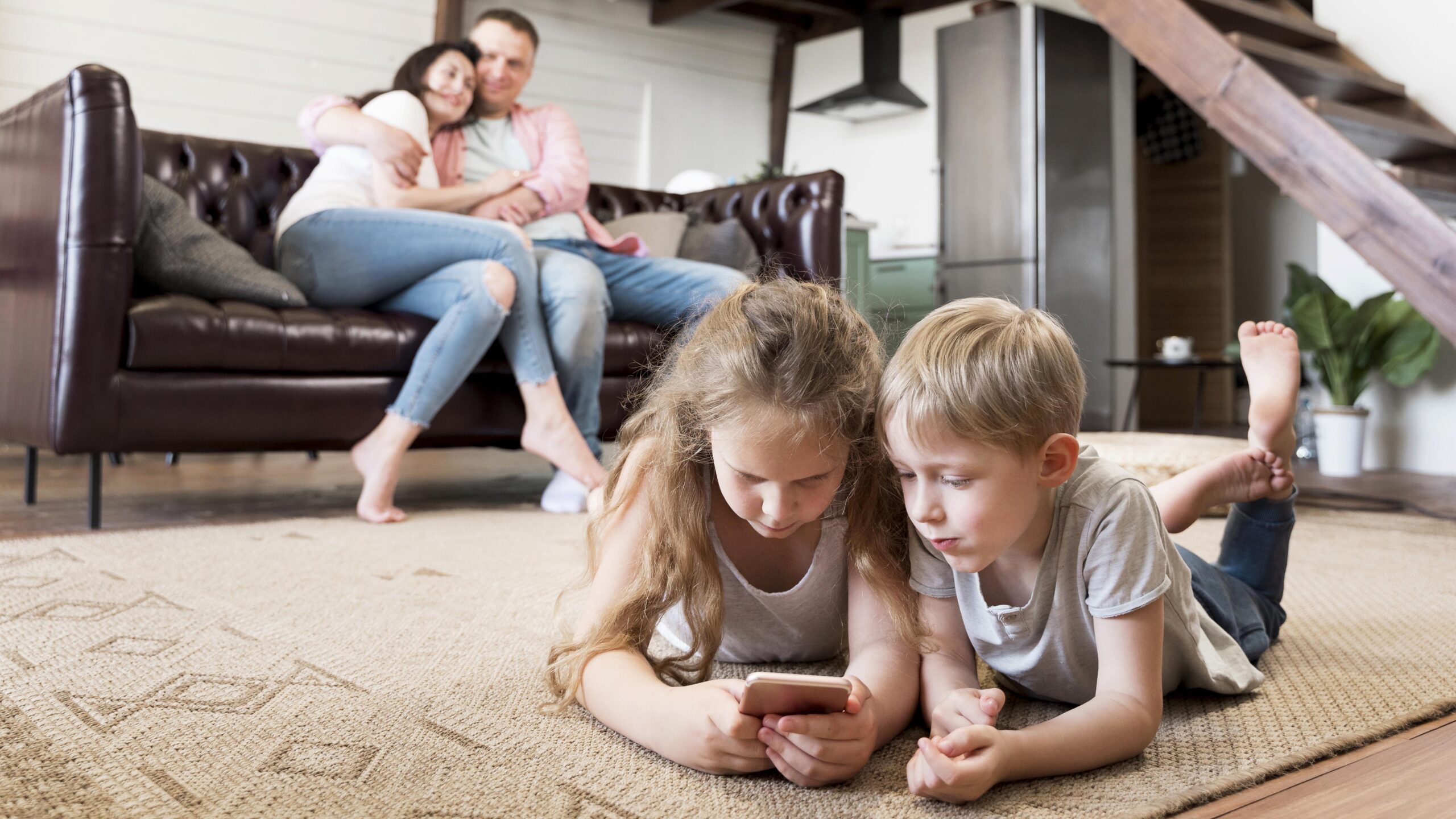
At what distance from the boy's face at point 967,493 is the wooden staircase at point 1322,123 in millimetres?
2100

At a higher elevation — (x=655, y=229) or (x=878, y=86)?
(x=878, y=86)

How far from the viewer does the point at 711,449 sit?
95 centimetres

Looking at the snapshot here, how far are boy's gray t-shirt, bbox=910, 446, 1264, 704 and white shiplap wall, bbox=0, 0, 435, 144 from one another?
13.2 ft

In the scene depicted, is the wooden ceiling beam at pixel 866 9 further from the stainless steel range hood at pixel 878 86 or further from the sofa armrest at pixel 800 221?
the sofa armrest at pixel 800 221

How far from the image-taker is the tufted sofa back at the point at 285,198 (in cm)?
258

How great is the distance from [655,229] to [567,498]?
91 centimetres

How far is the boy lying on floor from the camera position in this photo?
0.78 meters

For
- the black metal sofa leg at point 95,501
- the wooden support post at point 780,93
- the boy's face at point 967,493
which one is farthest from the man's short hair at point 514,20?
the wooden support post at point 780,93

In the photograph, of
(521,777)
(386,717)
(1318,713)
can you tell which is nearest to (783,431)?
(521,777)

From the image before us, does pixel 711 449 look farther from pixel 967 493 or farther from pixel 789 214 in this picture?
pixel 789 214

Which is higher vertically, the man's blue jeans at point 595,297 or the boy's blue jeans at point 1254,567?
the man's blue jeans at point 595,297

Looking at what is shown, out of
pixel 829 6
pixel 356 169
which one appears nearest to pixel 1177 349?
pixel 829 6

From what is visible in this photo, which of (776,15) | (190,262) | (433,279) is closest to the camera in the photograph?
(190,262)

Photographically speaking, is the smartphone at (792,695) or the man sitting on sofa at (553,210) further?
the man sitting on sofa at (553,210)
